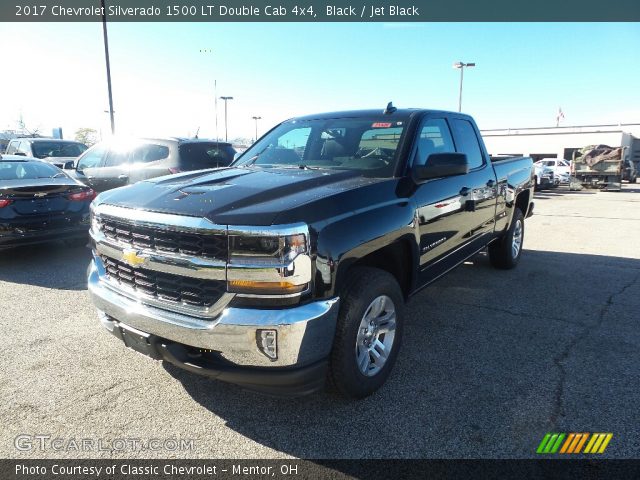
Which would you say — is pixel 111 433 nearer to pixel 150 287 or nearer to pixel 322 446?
pixel 150 287

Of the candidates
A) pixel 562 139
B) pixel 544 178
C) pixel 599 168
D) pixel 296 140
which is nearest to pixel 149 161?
pixel 296 140

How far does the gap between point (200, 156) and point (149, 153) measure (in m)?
0.94

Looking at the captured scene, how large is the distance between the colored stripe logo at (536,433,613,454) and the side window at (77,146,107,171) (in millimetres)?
8677

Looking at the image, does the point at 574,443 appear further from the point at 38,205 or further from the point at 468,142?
the point at 38,205

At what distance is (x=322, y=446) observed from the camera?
2.41 meters

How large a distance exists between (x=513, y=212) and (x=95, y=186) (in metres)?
7.33

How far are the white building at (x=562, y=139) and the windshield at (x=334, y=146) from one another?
47055mm

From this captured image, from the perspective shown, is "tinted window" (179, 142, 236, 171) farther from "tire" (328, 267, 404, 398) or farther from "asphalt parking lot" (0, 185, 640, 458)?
"tire" (328, 267, 404, 398)

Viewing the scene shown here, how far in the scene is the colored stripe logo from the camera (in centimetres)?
235

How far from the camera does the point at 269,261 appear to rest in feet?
7.20

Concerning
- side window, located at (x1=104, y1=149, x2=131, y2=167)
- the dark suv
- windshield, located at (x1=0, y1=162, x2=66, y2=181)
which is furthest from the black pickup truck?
side window, located at (x1=104, y1=149, x2=131, y2=167)

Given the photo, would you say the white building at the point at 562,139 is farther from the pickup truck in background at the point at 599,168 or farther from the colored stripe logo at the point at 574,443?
the colored stripe logo at the point at 574,443

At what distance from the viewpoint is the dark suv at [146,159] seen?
296 inches

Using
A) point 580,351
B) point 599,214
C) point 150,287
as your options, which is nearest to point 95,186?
point 150,287
